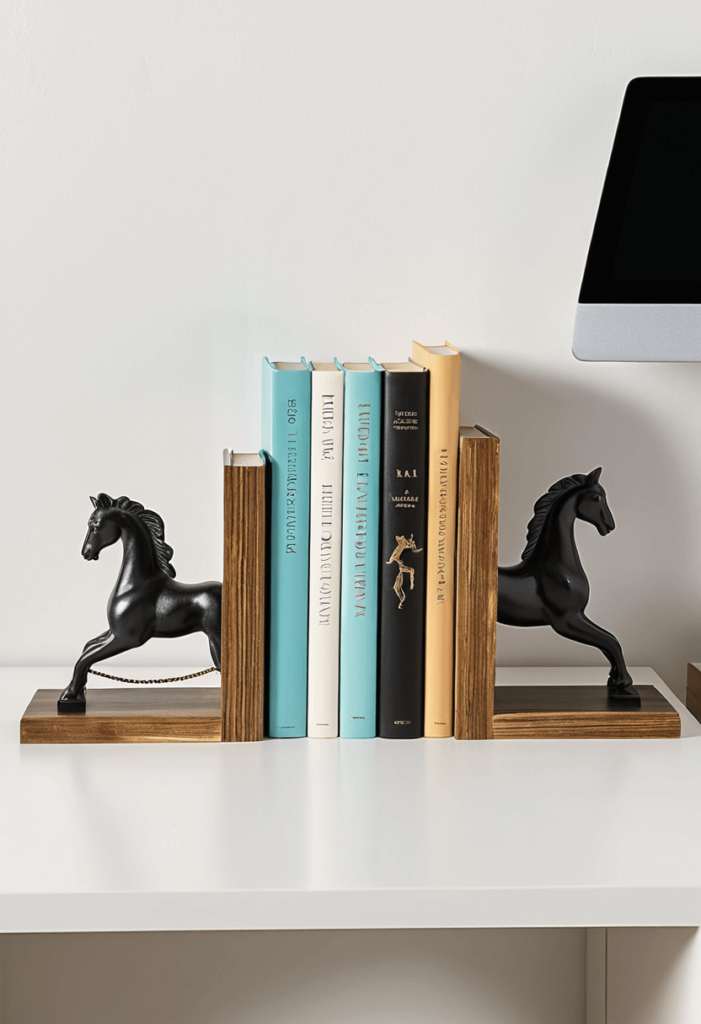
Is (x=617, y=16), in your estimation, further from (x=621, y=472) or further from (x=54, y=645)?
(x=54, y=645)

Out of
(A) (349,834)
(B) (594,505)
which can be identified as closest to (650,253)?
(B) (594,505)

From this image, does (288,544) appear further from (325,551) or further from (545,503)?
(545,503)

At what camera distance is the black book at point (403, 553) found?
2.87ft

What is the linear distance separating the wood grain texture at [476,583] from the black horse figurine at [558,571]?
39mm

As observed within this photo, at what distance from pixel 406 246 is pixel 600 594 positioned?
0.41m

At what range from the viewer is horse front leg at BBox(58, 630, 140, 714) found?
886mm

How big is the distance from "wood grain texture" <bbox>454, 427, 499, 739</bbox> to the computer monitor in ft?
0.44

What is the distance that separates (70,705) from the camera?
89 centimetres

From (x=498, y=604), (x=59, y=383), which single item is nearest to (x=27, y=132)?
(x=59, y=383)

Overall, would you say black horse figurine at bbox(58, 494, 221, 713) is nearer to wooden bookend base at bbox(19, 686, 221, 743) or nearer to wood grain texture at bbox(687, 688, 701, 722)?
wooden bookend base at bbox(19, 686, 221, 743)

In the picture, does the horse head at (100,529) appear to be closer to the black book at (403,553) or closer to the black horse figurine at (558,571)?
the black book at (403,553)

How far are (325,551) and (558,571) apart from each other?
0.21 metres

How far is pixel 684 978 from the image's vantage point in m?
0.73

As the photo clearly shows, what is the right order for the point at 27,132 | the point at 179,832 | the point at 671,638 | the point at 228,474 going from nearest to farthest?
the point at 179,832 < the point at 228,474 < the point at 27,132 < the point at 671,638
